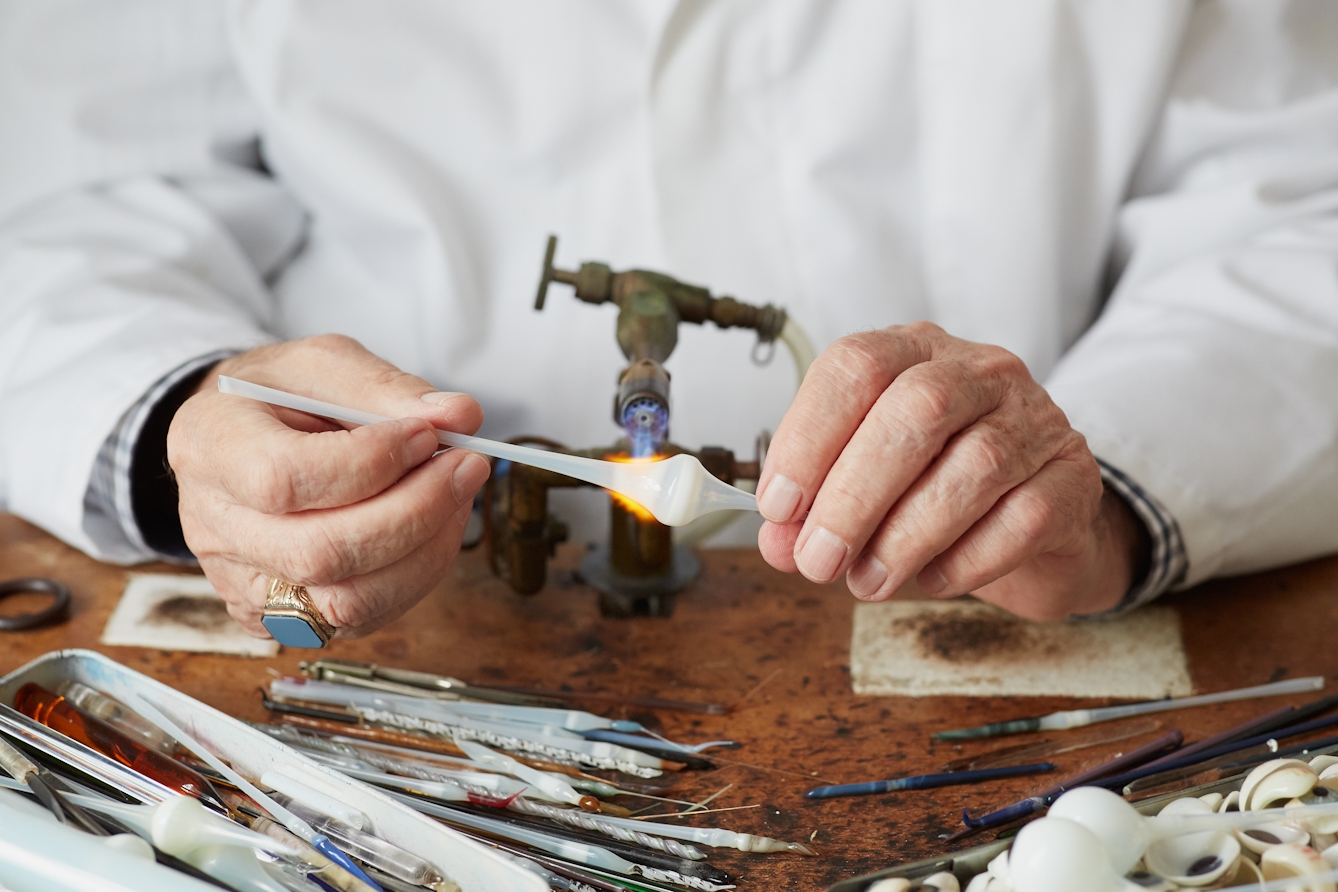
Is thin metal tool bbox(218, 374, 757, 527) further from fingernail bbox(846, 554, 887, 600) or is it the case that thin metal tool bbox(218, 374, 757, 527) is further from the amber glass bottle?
the amber glass bottle

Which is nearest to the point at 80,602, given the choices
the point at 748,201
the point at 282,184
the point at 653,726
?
the point at 653,726

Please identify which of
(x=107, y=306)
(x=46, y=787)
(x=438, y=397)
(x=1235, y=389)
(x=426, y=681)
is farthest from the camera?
(x=107, y=306)

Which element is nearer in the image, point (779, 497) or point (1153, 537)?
point (779, 497)

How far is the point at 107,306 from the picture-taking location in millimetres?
1120

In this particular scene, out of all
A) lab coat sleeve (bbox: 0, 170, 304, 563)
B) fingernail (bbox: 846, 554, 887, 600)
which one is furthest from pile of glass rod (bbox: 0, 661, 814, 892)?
lab coat sleeve (bbox: 0, 170, 304, 563)

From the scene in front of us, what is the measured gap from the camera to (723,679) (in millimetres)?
876

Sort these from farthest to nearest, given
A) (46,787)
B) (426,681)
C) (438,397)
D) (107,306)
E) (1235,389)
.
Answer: (107,306)
(1235,389)
(426,681)
(438,397)
(46,787)

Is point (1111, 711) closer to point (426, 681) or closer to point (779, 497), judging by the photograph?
point (779, 497)

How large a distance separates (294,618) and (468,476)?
0.16m

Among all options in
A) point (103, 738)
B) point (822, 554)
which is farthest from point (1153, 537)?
point (103, 738)

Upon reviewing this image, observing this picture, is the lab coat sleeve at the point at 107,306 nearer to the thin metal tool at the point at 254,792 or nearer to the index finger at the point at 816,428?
the thin metal tool at the point at 254,792

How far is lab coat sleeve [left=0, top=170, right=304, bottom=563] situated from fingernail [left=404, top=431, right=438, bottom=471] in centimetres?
42

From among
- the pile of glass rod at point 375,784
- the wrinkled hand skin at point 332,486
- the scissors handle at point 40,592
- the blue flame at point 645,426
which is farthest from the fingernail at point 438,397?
the scissors handle at point 40,592

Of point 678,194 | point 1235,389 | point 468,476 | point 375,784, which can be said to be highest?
point 678,194
